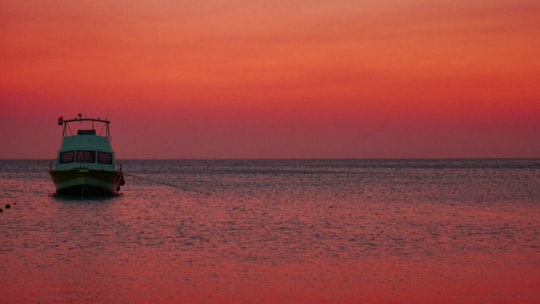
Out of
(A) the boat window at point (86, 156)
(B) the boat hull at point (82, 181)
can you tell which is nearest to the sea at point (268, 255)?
(B) the boat hull at point (82, 181)

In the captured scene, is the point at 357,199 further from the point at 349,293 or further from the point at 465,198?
the point at 349,293

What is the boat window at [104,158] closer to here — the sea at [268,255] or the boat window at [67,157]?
the boat window at [67,157]

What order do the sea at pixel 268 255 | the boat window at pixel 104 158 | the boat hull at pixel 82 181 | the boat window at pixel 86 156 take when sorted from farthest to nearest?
1. the boat window at pixel 104 158
2. the boat window at pixel 86 156
3. the boat hull at pixel 82 181
4. the sea at pixel 268 255

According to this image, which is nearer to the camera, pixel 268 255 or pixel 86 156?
pixel 268 255

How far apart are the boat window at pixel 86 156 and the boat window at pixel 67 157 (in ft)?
1.50

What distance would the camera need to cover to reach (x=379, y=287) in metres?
19.0

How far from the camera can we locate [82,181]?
50.6m

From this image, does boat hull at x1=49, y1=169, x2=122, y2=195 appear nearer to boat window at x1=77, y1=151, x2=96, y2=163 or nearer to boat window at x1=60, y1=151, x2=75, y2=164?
boat window at x1=60, y1=151, x2=75, y2=164

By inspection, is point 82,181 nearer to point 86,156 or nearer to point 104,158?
point 86,156

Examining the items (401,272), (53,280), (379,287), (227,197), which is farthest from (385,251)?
(227,197)

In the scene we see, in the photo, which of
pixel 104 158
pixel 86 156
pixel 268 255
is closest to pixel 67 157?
pixel 86 156

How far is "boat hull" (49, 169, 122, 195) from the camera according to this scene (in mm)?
50656

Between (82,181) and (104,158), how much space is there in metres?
3.41

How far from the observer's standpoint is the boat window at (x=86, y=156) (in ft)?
171
